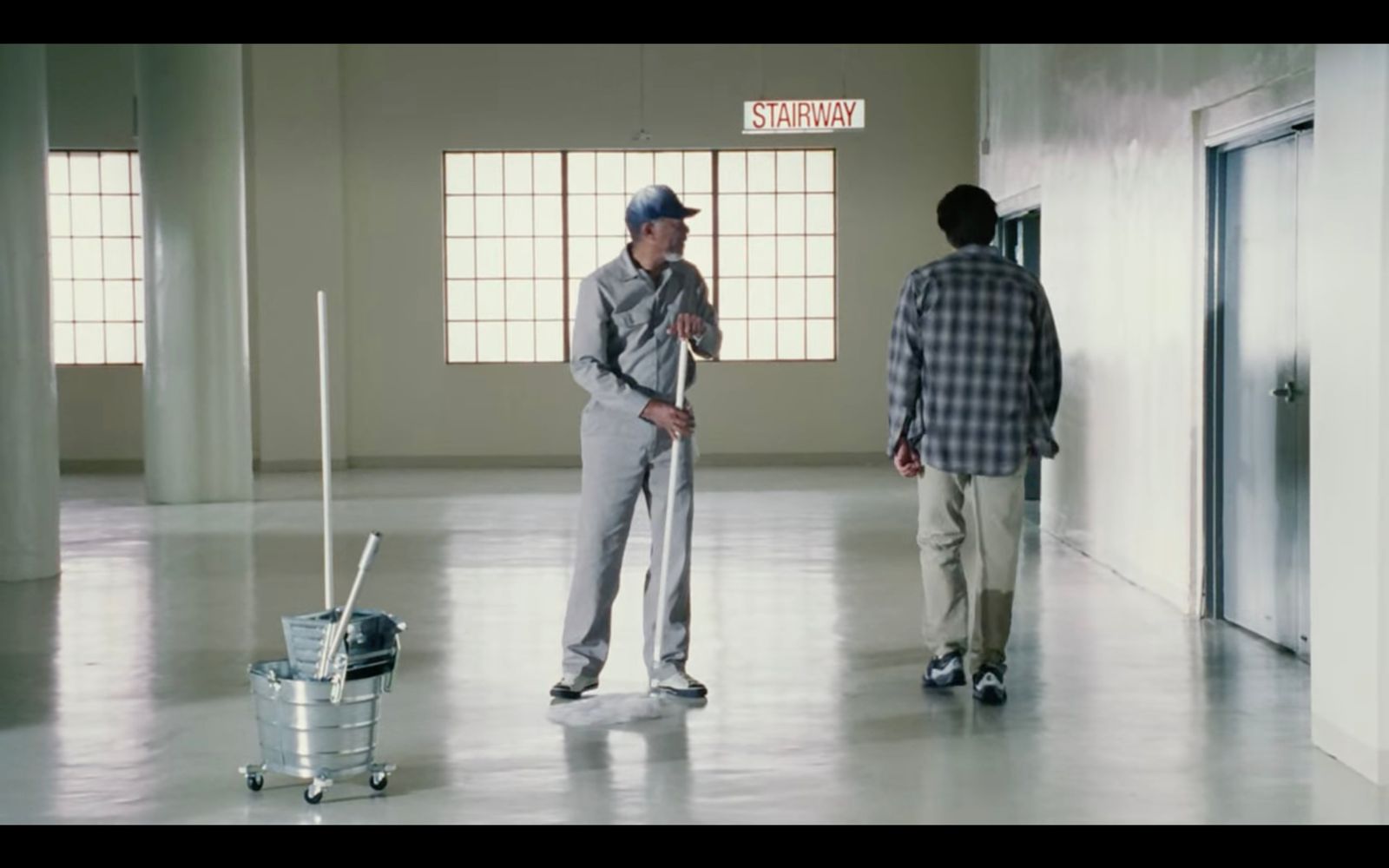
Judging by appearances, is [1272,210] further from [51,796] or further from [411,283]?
[411,283]

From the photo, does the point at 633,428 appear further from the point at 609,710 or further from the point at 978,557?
the point at 978,557

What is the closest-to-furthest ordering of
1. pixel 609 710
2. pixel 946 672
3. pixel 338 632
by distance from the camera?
pixel 338 632 → pixel 609 710 → pixel 946 672

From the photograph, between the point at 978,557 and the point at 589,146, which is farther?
the point at 589,146

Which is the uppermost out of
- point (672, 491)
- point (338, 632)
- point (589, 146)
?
point (589, 146)

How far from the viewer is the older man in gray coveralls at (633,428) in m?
5.92

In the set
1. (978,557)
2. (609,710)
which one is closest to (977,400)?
(978,557)

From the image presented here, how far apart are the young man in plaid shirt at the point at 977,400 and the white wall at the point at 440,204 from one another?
1018cm

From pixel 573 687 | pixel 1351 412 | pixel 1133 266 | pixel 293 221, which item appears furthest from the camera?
pixel 293 221

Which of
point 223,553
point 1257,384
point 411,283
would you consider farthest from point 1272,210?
point 411,283

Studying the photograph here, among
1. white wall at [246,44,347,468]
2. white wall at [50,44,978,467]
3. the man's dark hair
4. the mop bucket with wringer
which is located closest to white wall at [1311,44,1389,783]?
the man's dark hair

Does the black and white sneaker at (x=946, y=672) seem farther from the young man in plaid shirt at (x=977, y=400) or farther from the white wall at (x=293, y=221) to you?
the white wall at (x=293, y=221)

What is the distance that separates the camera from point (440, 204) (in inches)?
636

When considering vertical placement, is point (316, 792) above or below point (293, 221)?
below

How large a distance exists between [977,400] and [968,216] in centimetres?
58
